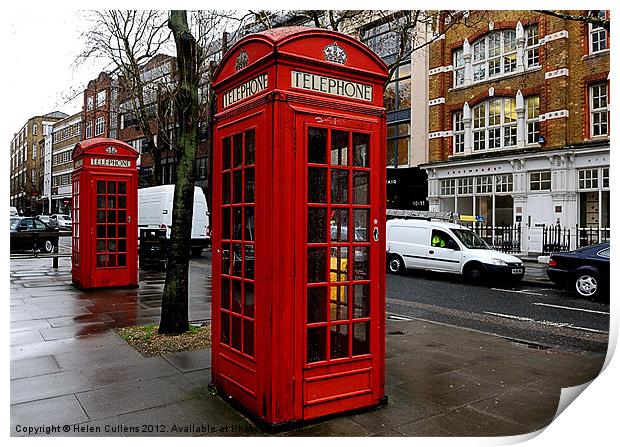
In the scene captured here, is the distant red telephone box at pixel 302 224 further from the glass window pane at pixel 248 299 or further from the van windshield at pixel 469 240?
the van windshield at pixel 469 240

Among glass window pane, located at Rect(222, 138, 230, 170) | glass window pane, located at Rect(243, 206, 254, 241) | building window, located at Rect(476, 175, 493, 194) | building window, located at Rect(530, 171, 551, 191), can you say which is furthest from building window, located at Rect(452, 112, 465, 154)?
glass window pane, located at Rect(243, 206, 254, 241)

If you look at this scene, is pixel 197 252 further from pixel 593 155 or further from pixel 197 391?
pixel 197 391

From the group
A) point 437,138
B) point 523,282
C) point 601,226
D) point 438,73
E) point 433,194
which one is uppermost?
point 438,73

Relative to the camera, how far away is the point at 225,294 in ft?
13.7

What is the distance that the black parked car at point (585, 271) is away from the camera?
10.2 metres

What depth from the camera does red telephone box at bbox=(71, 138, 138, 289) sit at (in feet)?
32.0

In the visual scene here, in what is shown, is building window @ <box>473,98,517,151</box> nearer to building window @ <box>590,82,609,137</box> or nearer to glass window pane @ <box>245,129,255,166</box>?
building window @ <box>590,82,609,137</box>

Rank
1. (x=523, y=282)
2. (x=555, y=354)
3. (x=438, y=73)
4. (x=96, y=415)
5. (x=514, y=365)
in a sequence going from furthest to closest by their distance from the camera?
(x=438, y=73), (x=523, y=282), (x=555, y=354), (x=514, y=365), (x=96, y=415)

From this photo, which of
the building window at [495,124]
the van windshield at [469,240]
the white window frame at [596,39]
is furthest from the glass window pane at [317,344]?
→ the building window at [495,124]

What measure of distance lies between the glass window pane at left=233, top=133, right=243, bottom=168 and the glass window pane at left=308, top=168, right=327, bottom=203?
0.60 m

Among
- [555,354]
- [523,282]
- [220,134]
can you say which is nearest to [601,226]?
[523,282]

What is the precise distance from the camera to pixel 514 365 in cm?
532

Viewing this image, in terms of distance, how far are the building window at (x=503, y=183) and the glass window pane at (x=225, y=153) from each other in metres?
17.8

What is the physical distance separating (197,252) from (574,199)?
14156mm
